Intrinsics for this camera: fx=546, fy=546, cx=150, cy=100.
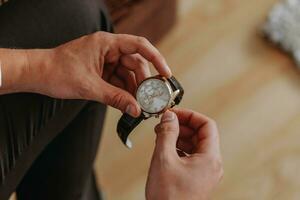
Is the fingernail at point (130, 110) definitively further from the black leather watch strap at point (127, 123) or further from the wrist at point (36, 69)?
the wrist at point (36, 69)

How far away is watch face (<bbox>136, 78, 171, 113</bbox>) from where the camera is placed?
0.76 metres

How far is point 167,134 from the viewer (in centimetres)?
72

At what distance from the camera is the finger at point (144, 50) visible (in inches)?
30.7

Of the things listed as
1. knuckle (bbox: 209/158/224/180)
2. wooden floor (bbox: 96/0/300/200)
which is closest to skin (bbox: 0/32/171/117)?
knuckle (bbox: 209/158/224/180)

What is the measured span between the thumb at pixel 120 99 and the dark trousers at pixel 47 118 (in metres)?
0.10

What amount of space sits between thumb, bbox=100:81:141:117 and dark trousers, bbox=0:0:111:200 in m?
0.10

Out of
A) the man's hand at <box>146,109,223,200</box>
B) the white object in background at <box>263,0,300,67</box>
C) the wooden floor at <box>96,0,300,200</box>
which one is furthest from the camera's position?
the white object in background at <box>263,0,300,67</box>

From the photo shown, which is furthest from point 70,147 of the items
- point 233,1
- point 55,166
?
point 233,1

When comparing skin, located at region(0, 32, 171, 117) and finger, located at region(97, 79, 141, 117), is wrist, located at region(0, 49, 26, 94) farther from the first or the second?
finger, located at region(97, 79, 141, 117)

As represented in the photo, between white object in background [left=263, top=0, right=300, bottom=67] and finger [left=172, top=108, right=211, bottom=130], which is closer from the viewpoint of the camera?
finger [left=172, top=108, right=211, bottom=130]

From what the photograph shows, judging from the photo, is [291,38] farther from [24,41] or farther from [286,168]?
[24,41]

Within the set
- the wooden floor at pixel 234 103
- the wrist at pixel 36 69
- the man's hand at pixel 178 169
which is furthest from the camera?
the wooden floor at pixel 234 103

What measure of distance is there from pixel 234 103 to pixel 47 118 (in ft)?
2.14

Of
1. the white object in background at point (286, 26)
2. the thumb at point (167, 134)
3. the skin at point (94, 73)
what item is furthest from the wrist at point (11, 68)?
the white object in background at point (286, 26)
